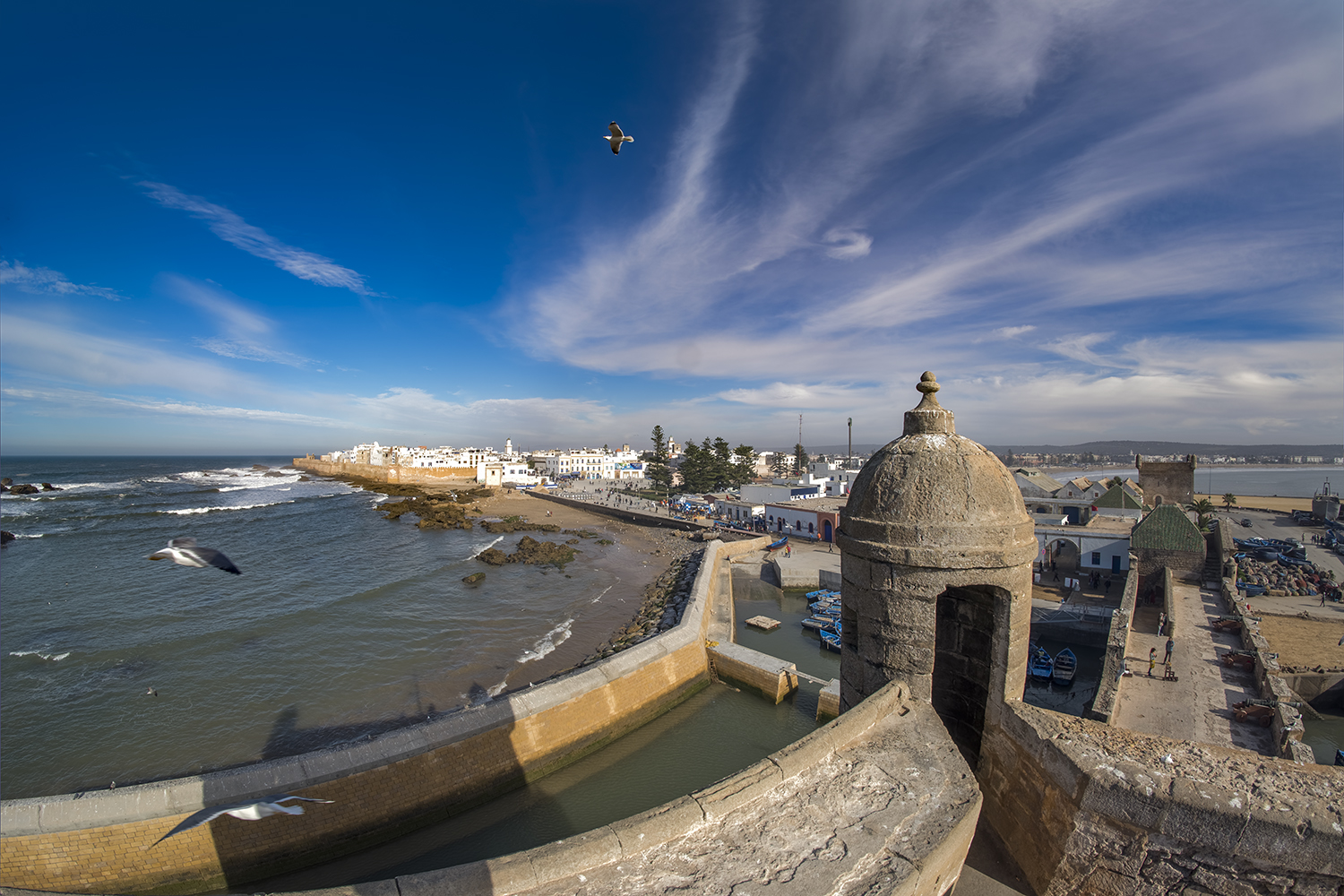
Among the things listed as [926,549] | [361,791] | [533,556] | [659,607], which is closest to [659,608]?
[659,607]

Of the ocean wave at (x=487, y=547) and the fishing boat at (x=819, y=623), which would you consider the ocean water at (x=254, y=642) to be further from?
the fishing boat at (x=819, y=623)

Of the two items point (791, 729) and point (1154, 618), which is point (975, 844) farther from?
point (1154, 618)

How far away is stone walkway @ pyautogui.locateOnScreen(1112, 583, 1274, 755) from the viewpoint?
11.3m

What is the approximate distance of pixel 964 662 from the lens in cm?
593

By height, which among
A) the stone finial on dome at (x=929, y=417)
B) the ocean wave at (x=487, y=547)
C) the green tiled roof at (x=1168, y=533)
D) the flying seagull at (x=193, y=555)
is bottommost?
the ocean wave at (x=487, y=547)

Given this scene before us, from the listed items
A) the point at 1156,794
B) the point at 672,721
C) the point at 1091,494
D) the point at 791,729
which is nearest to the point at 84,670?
the point at 672,721

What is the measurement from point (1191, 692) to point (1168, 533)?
40.5 ft

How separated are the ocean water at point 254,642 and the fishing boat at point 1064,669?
14448 mm

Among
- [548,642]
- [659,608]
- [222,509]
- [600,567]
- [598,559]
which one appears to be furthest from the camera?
[222,509]

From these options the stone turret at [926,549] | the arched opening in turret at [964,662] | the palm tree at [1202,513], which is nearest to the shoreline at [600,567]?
the arched opening in turret at [964,662]

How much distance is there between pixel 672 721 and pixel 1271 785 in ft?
40.4

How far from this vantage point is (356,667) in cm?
1666

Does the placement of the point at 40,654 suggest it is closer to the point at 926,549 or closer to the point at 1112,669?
the point at 926,549

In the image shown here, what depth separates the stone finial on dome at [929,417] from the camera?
16.0 feet
